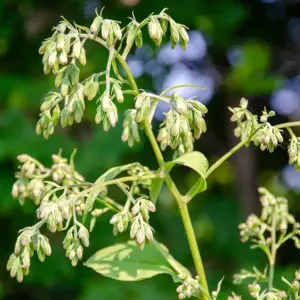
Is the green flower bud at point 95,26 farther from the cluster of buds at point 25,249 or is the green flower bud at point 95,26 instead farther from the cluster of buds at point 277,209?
the cluster of buds at point 277,209

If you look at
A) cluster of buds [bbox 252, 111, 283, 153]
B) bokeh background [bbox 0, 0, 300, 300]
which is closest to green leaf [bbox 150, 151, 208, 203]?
cluster of buds [bbox 252, 111, 283, 153]

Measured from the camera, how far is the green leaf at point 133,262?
42.6 inches

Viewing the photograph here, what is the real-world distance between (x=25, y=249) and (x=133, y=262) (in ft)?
0.84

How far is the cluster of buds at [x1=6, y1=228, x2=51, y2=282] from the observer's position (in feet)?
2.92

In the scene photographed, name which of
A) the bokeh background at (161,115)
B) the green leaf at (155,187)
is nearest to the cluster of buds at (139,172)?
the green leaf at (155,187)

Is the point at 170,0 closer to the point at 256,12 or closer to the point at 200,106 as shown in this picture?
the point at 256,12

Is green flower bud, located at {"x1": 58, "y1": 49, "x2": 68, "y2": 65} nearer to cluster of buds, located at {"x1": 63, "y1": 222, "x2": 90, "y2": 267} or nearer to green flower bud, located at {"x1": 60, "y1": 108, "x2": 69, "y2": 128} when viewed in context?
green flower bud, located at {"x1": 60, "y1": 108, "x2": 69, "y2": 128}

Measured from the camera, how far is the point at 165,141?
1.03 m

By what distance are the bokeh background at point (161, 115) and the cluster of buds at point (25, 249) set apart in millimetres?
1826

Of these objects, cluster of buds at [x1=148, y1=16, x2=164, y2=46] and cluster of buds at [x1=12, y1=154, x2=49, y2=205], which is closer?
cluster of buds at [x1=148, y1=16, x2=164, y2=46]

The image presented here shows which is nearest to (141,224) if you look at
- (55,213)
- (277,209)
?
(55,213)

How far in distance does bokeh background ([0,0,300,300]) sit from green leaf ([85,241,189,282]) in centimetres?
158

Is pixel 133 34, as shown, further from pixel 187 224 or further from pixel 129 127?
pixel 187 224

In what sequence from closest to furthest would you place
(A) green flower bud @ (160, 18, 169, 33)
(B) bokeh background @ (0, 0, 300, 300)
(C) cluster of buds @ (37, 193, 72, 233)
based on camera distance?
(C) cluster of buds @ (37, 193, 72, 233) → (A) green flower bud @ (160, 18, 169, 33) → (B) bokeh background @ (0, 0, 300, 300)
